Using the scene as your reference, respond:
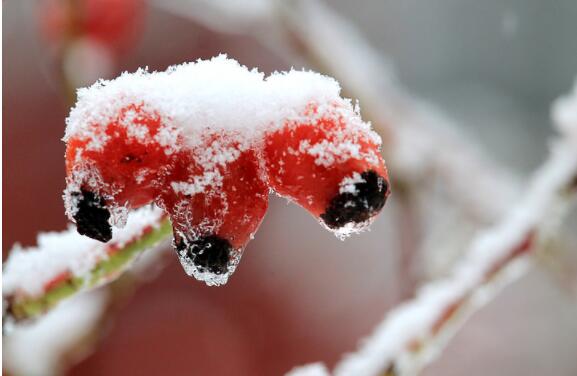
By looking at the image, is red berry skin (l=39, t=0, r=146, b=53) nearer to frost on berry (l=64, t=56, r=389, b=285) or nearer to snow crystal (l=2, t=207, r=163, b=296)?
snow crystal (l=2, t=207, r=163, b=296)

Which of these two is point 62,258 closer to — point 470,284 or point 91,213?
point 91,213

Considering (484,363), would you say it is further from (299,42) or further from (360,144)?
(360,144)

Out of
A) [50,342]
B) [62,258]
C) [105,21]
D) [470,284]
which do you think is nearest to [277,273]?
[105,21]

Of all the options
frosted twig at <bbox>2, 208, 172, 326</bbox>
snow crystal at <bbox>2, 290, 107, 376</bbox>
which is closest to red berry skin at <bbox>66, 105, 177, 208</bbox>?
frosted twig at <bbox>2, 208, 172, 326</bbox>

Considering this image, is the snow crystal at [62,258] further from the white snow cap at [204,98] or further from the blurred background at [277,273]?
the blurred background at [277,273]

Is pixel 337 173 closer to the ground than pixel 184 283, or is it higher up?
closer to the ground

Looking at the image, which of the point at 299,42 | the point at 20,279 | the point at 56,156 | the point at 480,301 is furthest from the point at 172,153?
the point at 56,156
